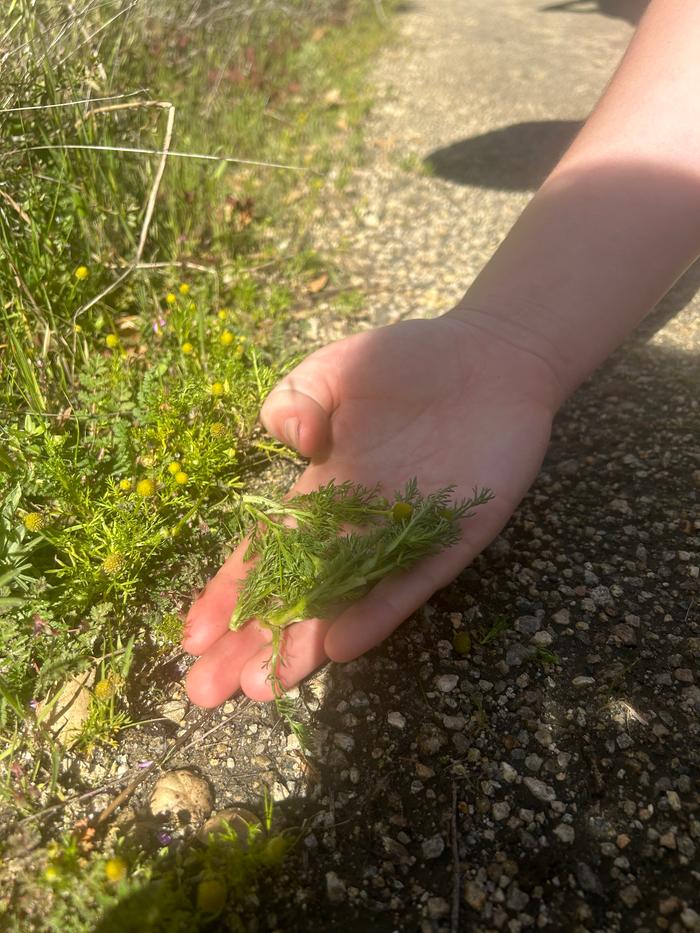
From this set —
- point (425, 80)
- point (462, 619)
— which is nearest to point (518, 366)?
point (462, 619)

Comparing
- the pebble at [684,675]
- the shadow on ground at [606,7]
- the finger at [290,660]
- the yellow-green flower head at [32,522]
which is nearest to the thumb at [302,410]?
the finger at [290,660]

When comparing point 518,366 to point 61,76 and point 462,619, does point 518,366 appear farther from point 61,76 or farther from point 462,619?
point 61,76

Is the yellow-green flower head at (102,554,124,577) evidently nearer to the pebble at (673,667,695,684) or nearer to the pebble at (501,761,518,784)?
the pebble at (501,761,518,784)

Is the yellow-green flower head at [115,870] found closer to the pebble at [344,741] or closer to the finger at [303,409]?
the pebble at [344,741]

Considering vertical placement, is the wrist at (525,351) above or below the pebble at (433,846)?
above

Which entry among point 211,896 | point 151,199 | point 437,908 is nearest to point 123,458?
point 151,199

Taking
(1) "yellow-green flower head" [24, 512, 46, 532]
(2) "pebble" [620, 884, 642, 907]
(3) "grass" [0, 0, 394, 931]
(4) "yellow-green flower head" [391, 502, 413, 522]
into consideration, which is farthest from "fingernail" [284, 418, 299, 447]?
(2) "pebble" [620, 884, 642, 907]
